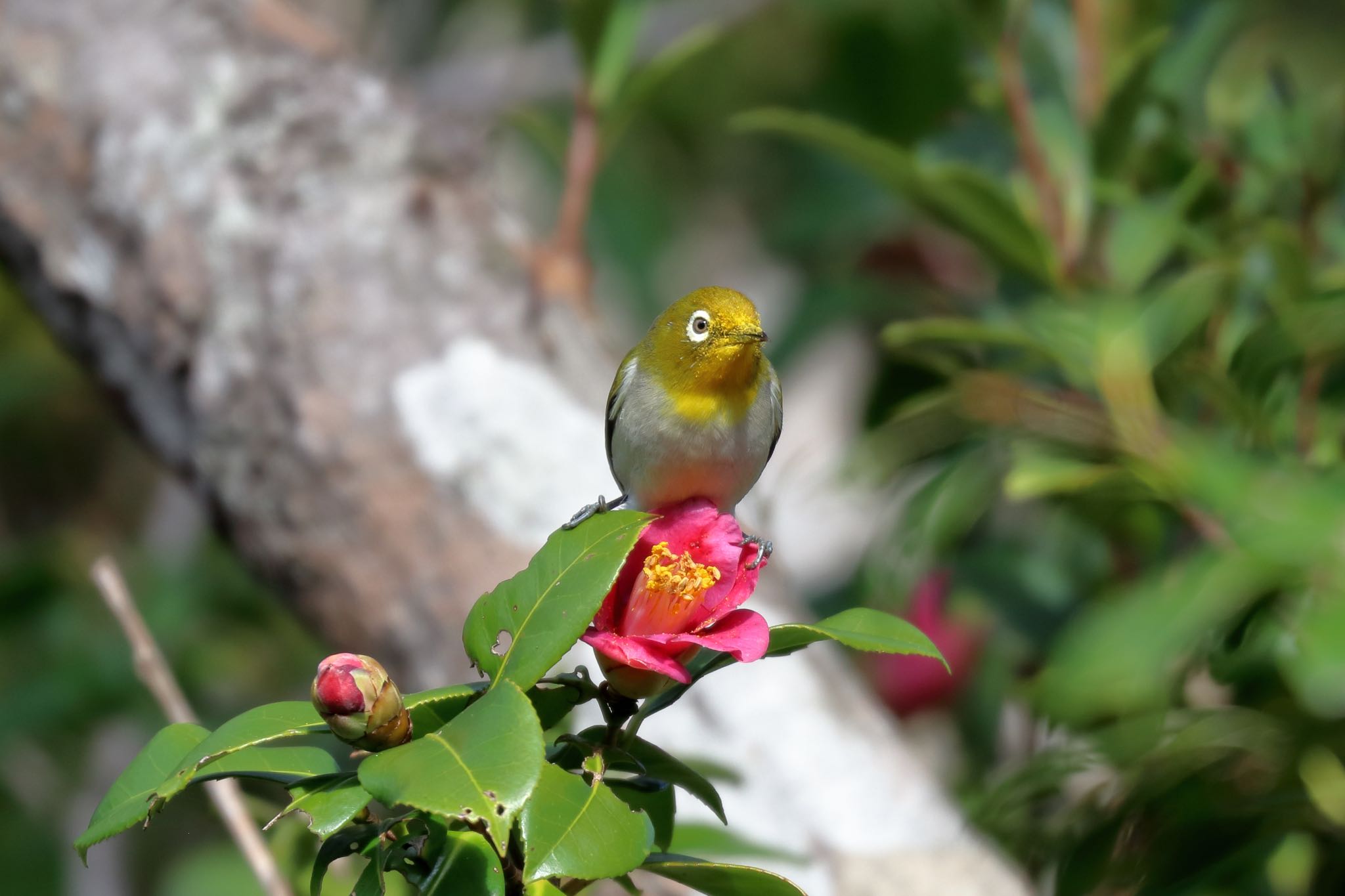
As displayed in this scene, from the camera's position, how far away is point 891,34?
183 inches

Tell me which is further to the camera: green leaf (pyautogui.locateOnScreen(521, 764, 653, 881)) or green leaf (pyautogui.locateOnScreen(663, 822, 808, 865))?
green leaf (pyautogui.locateOnScreen(663, 822, 808, 865))

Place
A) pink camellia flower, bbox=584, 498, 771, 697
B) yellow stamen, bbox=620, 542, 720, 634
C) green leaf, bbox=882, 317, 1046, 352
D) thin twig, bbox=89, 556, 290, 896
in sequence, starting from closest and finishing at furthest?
pink camellia flower, bbox=584, 498, 771, 697 < yellow stamen, bbox=620, 542, 720, 634 < thin twig, bbox=89, 556, 290, 896 < green leaf, bbox=882, 317, 1046, 352

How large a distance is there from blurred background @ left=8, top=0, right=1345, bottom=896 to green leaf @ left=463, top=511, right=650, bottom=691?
94 cm

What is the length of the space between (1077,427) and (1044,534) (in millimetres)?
971

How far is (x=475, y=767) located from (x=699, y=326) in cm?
95

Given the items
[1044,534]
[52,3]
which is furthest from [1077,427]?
[52,3]

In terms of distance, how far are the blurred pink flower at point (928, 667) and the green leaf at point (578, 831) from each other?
2329 millimetres

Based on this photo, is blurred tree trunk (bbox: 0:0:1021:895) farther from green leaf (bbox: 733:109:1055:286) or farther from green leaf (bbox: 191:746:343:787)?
green leaf (bbox: 191:746:343:787)

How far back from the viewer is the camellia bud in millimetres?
981

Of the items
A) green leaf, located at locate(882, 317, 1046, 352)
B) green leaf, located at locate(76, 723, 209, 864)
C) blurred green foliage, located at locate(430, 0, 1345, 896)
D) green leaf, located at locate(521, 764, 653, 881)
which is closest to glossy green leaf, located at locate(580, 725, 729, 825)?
green leaf, located at locate(521, 764, 653, 881)

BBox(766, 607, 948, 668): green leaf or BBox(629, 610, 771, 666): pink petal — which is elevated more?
BBox(629, 610, 771, 666): pink petal

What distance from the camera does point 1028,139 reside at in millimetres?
2490

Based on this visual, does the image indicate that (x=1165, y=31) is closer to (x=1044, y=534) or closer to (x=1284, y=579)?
(x=1284, y=579)

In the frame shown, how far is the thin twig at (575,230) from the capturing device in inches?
110
